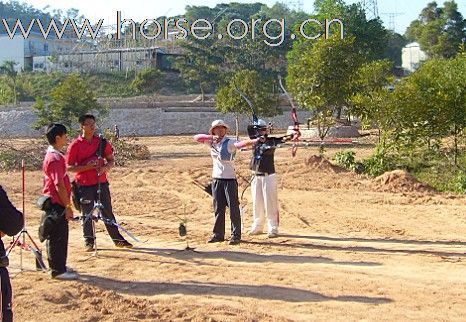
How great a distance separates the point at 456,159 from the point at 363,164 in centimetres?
259

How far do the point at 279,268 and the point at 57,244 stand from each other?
8.21ft

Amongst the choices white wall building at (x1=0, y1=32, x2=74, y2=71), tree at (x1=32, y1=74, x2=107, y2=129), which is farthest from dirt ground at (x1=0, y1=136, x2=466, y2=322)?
white wall building at (x1=0, y1=32, x2=74, y2=71)

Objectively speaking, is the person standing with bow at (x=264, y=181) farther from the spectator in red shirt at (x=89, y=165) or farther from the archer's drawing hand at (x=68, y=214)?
the archer's drawing hand at (x=68, y=214)

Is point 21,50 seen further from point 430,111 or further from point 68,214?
point 68,214

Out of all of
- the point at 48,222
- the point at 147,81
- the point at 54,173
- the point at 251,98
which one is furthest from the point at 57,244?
the point at 147,81

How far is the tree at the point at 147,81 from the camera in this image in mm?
61625

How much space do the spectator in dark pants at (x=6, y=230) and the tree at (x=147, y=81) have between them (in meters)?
56.9

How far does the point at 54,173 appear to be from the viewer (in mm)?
7281

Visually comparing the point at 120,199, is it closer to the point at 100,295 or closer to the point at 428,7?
the point at 100,295

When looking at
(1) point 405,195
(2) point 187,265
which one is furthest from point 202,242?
(1) point 405,195

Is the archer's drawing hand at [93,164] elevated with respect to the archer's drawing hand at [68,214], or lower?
elevated

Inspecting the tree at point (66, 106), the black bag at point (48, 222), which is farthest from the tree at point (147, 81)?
the black bag at point (48, 222)

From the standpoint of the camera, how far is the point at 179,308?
6387 mm

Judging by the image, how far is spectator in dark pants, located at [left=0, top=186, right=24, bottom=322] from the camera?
528 centimetres
